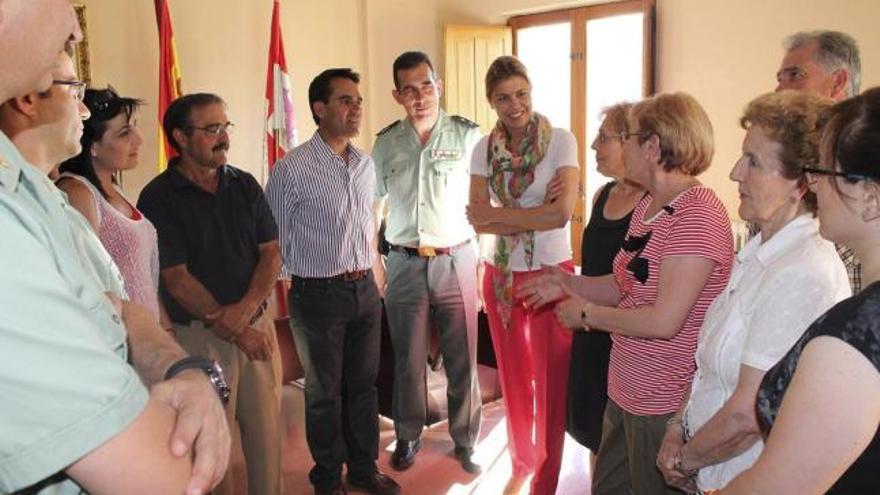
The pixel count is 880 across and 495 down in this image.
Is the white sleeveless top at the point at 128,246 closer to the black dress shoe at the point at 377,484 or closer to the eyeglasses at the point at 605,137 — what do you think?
the black dress shoe at the point at 377,484

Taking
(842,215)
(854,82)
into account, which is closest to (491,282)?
(854,82)

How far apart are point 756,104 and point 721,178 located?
353cm

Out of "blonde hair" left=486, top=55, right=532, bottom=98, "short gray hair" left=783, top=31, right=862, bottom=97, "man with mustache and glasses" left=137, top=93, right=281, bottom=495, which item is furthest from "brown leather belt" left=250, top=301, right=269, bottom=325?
"short gray hair" left=783, top=31, right=862, bottom=97

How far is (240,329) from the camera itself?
2.41 meters

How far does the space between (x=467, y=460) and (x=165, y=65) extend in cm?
304

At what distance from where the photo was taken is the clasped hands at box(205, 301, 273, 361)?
7.84 feet

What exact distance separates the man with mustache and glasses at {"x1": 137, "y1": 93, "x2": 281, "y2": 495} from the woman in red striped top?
1197 mm

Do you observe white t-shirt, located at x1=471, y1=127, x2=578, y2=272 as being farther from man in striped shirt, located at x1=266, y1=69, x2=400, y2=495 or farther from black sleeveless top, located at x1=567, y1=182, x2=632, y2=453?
man in striped shirt, located at x1=266, y1=69, x2=400, y2=495

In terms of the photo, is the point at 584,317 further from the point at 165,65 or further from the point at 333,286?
the point at 165,65

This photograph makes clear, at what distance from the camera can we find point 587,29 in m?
5.37

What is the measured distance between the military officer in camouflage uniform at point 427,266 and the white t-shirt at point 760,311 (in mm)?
1668

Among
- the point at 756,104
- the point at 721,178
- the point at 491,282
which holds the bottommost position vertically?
the point at 491,282

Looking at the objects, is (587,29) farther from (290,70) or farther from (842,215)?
(842,215)

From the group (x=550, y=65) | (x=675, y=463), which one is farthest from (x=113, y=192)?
(x=550, y=65)
